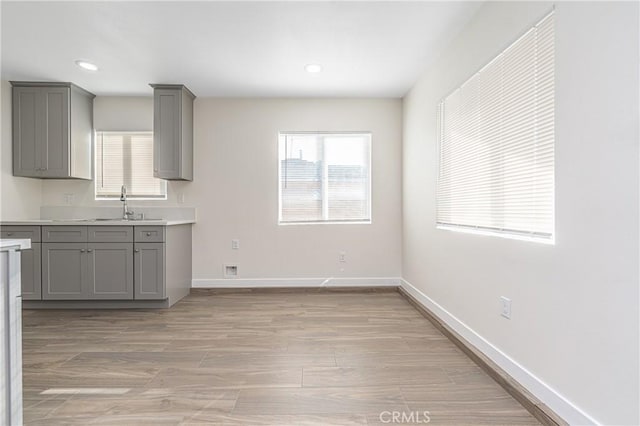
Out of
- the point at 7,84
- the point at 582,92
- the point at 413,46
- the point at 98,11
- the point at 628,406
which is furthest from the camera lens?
the point at 7,84

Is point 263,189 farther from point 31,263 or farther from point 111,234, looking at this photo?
point 31,263

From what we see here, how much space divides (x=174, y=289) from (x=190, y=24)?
2.66 m

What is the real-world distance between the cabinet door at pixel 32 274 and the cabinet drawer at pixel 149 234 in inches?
39.9

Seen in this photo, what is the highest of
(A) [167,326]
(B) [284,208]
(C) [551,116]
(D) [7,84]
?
(D) [7,84]

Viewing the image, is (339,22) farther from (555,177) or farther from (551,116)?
(555,177)

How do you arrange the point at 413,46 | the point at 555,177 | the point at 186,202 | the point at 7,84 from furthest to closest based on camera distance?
the point at 186,202, the point at 7,84, the point at 413,46, the point at 555,177

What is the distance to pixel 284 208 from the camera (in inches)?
175

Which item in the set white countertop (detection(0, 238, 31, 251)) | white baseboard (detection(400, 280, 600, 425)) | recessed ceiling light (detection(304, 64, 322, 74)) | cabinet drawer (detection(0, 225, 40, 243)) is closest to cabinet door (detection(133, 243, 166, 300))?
cabinet drawer (detection(0, 225, 40, 243))

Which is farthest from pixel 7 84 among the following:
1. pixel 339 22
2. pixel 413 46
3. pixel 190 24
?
pixel 413 46

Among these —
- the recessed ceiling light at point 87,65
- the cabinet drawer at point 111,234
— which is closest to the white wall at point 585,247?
the cabinet drawer at point 111,234

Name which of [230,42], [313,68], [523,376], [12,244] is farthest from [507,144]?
[12,244]

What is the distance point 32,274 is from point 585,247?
4607 millimetres

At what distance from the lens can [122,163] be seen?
4344 mm

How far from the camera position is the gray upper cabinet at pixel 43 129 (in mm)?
3867
